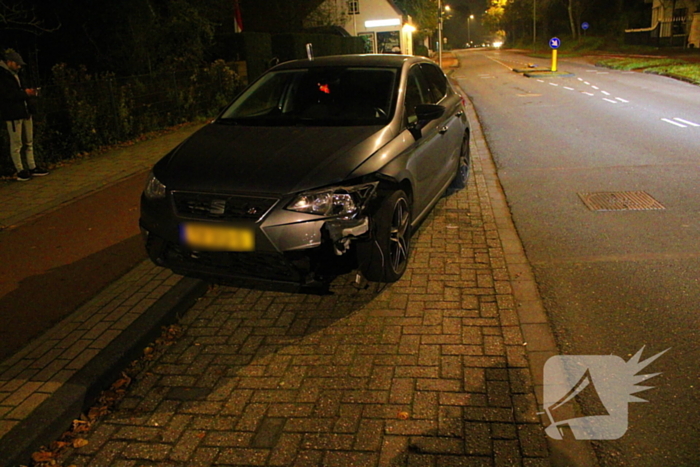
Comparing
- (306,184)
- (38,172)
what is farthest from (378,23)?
(306,184)

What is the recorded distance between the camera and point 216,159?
16.1ft

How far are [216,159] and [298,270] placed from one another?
1.21 meters

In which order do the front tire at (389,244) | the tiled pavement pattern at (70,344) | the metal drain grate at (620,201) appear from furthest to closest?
the metal drain grate at (620,201), the front tire at (389,244), the tiled pavement pattern at (70,344)

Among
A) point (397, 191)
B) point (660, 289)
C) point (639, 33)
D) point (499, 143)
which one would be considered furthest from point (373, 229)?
point (639, 33)

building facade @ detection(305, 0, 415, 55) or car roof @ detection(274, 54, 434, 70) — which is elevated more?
building facade @ detection(305, 0, 415, 55)

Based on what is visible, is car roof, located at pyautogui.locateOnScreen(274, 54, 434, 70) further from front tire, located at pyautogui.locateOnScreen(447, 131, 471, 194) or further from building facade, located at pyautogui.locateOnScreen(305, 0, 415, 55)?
building facade, located at pyautogui.locateOnScreen(305, 0, 415, 55)

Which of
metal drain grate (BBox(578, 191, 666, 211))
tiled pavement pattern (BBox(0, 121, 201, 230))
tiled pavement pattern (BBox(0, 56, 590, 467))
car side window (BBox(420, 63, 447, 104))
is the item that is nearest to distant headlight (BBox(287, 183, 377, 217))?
tiled pavement pattern (BBox(0, 56, 590, 467))

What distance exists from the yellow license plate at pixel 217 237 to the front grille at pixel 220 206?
8cm

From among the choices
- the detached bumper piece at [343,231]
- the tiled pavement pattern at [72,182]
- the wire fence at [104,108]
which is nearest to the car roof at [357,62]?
the detached bumper piece at [343,231]

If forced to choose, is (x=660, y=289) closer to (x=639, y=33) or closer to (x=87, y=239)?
(x=87, y=239)

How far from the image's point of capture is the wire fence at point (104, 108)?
10.9 meters

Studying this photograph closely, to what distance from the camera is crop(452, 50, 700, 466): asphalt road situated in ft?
11.2

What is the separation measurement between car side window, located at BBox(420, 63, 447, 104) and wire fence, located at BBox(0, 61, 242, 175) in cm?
676

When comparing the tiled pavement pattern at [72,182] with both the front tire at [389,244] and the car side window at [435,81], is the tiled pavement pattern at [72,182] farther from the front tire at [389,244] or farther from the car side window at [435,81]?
the car side window at [435,81]
